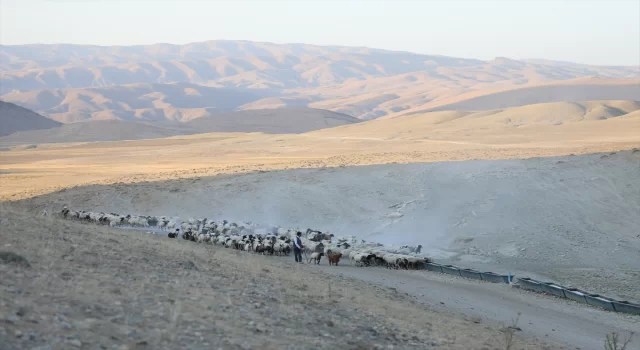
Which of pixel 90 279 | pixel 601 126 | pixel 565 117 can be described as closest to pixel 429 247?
pixel 90 279

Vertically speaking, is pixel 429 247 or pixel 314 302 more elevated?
pixel 314 302

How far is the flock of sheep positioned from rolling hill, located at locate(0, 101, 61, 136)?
85981mm

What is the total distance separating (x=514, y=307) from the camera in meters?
14.2

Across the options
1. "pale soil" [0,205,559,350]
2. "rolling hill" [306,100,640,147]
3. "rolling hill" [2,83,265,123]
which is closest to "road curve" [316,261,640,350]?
"pale soil" [0,205,559,350]

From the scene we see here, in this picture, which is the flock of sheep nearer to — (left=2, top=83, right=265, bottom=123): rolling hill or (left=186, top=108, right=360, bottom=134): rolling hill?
(left=186, top=108, right=360, bottom=134): rolling hill

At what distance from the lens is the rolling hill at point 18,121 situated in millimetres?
106688

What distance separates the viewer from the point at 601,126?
60500mm

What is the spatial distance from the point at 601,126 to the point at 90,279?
187 ft

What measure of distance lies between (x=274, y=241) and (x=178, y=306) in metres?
12.1

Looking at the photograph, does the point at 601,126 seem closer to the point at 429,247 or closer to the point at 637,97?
the point at 429,247

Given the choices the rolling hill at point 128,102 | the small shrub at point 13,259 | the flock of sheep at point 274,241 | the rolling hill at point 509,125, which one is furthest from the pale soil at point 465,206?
the rolling hill at point 128,102

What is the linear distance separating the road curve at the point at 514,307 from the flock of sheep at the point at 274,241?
37.0 inches

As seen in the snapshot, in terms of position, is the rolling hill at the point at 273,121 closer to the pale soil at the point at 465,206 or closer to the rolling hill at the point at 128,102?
the rolling hill at the point at 128,102

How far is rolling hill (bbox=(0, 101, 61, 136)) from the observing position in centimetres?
10669
